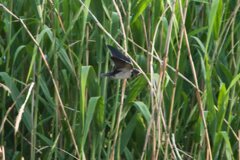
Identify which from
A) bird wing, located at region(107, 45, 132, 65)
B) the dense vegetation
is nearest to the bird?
bird wing, located at region(107, 45, 132, 65)

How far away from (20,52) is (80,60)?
32 centimetres

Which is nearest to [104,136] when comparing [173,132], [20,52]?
[173,132]

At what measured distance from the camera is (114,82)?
305 cm

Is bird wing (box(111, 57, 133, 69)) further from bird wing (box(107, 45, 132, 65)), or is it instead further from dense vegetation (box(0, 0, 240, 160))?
dense vegetation (box(0, 0, 240, 160))

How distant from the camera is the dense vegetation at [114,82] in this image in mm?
2867

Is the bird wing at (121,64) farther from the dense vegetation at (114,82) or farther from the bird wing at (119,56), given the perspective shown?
the dense vegetation at (114,82)

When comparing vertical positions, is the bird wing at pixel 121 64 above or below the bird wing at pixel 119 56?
below

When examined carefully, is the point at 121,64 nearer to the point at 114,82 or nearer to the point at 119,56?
the point at 119,56

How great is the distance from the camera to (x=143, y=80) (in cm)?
288

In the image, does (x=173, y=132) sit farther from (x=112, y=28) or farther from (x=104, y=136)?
(x=112, y=28)

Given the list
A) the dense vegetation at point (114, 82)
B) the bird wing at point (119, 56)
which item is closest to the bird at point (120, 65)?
the bird wing at point (119, 56)

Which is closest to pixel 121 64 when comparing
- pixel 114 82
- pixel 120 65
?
pixel 120 65

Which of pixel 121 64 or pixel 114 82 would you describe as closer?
pixel 121 64

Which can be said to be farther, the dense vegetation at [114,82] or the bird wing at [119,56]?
the dense vegetation at [114,82]
